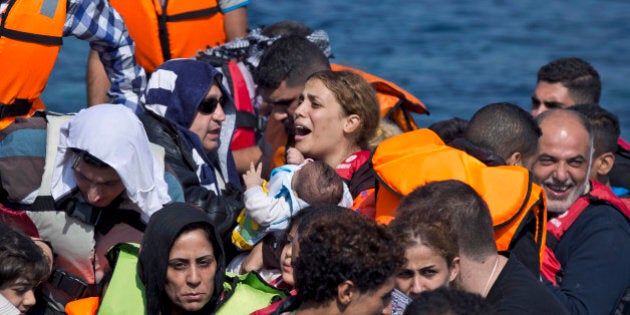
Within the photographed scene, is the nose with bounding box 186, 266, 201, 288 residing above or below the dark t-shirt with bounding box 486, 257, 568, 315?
below

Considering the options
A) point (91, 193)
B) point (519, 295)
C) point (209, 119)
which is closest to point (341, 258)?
point (519, 295)

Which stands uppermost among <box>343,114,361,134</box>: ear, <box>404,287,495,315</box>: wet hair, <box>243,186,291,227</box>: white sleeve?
<box>404,287,495,315</box>: wet hair

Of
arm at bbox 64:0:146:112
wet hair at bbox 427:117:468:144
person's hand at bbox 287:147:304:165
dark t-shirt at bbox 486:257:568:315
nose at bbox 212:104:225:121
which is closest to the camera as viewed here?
dark t-shirt at bbox 486:257:568:315

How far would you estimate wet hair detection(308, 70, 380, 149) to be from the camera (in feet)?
18.0

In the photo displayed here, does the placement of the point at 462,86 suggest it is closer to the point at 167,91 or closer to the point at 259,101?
the point at 259,101

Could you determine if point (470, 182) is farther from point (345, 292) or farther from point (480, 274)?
point (345, 292)

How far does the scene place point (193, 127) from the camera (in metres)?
5.70

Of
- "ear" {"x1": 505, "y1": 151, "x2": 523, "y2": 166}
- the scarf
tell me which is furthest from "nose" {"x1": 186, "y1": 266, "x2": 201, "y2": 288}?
"ear" {"x1": 505, "y1": 151, "x2": 523, "y2": 166}

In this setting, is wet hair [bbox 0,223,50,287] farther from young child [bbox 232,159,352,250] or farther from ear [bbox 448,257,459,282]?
ear [bbox 448,257,459,282]

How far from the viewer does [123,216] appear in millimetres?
4898

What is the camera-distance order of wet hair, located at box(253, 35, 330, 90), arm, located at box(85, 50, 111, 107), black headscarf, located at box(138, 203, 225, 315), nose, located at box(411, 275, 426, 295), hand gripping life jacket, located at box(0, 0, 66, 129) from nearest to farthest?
nose, located at box(411, 275, 426, 295) < black headscarf, located at box(138, 203, 225, 315) < hand gripping life jacket, located at box(0, 0, 66, 129) < wet hair, located at box(253, 35, 330, 90) < arm, located at box(85, 50, 111, 107)

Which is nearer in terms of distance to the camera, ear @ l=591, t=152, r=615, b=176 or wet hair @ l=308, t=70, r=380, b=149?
wet hair @ l=308, t=70, r=380, b=149

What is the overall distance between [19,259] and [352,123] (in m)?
1.75

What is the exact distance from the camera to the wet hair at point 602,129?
20.6 feet
